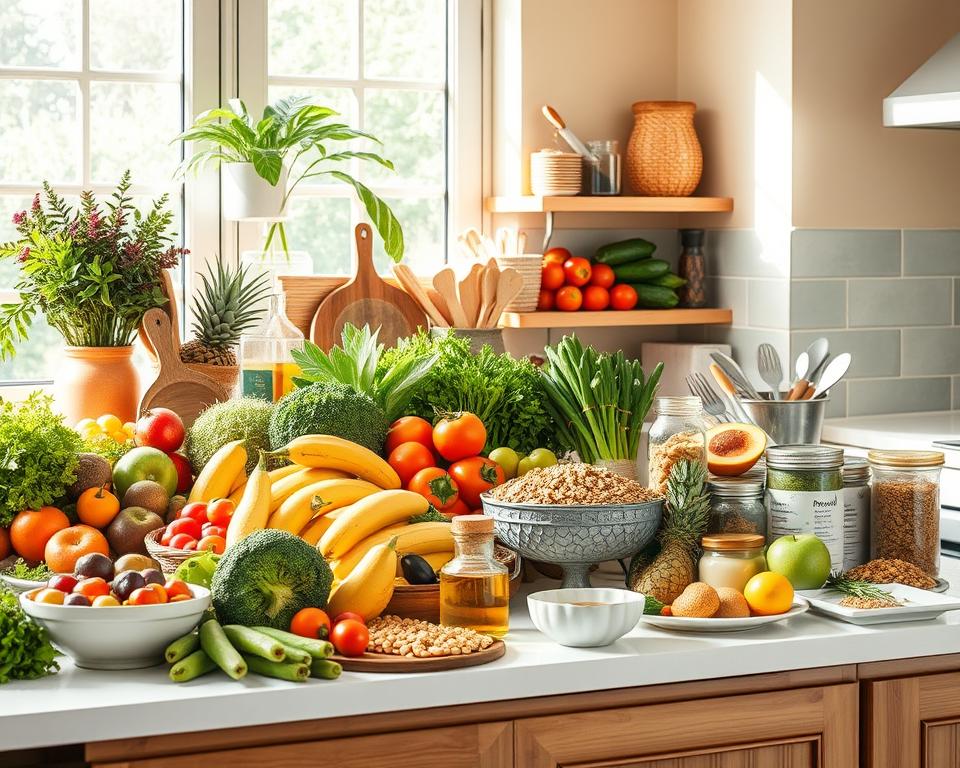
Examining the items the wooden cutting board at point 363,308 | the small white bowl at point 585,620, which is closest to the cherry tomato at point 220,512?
the small white bowl at point 585,620

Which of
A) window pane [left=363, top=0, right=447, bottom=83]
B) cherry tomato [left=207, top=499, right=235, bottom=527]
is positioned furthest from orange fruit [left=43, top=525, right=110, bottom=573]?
window pane [left=363, top=0, right=447, bottom=83]

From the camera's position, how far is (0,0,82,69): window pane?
3.35m

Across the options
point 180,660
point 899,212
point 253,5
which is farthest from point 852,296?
point 180,660

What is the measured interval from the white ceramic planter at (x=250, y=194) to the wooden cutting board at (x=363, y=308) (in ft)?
0.92

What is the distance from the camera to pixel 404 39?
374 centimetres

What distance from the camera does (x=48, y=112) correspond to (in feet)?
11.2

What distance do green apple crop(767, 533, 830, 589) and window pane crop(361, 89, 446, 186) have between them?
2246 millimetres

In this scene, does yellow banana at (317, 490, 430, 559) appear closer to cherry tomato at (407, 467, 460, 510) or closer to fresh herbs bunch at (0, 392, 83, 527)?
cherry tomato at (407, 467, 460, 510)

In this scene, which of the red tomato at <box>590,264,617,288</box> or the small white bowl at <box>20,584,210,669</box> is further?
the red tomato at <box>590,264,617,288</box>

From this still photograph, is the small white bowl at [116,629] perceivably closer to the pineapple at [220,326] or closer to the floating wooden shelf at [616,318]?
the pineapple at [220,326]

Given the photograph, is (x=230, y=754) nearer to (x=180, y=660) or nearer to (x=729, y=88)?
(x=180, y=660)

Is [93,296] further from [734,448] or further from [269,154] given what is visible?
[734,448]

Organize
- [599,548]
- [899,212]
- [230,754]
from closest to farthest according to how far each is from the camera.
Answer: [230,754]
[599,548]
[899,212]

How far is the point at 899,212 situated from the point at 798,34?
60 cm
